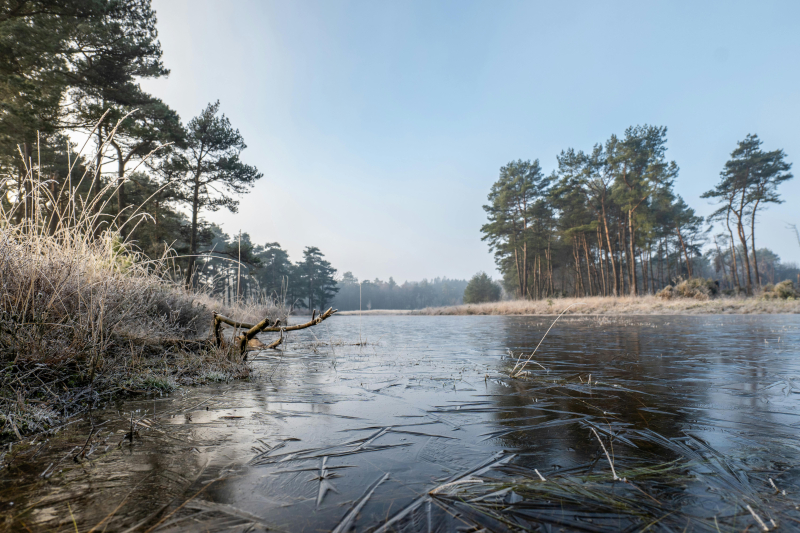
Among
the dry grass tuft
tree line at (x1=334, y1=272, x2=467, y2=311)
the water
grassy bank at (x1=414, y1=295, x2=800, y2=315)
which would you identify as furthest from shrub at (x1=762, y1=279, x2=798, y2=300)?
tree line at (x1=334, y1=272, x2=467, y2=311)

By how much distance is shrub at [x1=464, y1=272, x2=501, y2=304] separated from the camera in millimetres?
51144

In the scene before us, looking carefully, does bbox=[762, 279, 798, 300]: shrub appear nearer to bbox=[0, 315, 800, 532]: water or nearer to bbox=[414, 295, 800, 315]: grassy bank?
bbox=[414, 295, 800, 315]: grassy bank

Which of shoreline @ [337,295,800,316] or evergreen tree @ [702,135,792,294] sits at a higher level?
evergreen tree @ [702,135,792,294]

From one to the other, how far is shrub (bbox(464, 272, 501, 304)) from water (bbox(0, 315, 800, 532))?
48.9 m

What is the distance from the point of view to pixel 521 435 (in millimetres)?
1816

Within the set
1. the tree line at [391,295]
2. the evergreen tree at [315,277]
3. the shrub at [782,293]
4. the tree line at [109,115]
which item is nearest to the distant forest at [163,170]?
the tree line at [109,115]

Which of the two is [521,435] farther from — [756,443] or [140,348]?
[140,348]

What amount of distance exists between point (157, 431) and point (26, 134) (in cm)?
1419

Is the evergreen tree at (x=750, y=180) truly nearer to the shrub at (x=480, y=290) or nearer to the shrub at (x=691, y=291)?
the shrub at (x=691, y=291)

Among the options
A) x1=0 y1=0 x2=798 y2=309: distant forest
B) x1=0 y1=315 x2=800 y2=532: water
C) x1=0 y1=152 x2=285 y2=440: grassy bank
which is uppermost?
x1=0 y1=0 x2=798 y2=309: distant forest

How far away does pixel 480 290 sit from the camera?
5150 centimetres

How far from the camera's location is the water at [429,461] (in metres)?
1.07

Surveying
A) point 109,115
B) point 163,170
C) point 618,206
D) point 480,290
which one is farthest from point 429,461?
point 480,290

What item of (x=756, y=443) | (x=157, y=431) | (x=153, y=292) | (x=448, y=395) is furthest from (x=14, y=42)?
(x=756, y=443)
